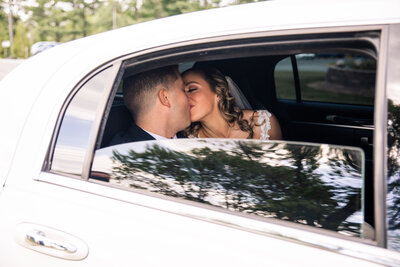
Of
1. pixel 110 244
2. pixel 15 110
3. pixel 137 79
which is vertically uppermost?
pixel 137 79

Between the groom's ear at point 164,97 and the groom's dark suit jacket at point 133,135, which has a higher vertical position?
the groom's ear at point 164,97

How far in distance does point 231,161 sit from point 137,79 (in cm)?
85

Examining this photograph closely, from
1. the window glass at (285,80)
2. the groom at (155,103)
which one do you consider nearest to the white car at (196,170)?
the groom at (155,103)

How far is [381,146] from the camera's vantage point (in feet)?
3.57

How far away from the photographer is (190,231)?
123 cm

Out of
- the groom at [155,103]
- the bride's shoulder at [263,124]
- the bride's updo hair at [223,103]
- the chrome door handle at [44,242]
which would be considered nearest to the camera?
the chrome door handle at [44,242]

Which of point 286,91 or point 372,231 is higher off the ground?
point 286,91

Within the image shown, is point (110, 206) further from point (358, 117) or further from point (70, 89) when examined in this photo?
point (358, 117)

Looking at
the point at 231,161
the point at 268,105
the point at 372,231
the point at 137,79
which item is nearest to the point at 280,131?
the point at 268,105

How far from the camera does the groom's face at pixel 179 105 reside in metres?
2.27

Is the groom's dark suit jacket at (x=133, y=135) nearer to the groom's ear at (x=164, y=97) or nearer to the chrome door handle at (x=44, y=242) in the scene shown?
the groom's ear at (x=164, y=97)

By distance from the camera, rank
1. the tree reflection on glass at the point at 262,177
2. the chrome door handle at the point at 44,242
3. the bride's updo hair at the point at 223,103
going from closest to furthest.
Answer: the tree reflection on glass at the point at 262,177 < the chrome door handle at the point at 44,242 < the bride's updo hair at the point at 223,103

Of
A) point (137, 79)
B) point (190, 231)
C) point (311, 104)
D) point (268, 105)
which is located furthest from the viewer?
point (311, 104)

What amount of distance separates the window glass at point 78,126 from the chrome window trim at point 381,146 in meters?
0.92
